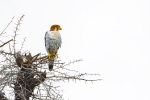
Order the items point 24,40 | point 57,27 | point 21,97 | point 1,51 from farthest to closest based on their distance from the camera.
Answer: point 57,27, point 24,40, point 1,51, point 21,97

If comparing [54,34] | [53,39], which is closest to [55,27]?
[54,34]

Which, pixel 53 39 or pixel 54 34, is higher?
pixel 54 34

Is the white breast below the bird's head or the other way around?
below

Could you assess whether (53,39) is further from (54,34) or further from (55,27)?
(55,27)

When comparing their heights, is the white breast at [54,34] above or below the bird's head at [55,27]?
below

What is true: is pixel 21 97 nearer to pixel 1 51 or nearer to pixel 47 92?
pixel 47 92

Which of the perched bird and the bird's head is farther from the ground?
the bird's head

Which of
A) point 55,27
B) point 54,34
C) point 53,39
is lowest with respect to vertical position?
point 53,39

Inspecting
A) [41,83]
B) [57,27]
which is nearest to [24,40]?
[41,83]

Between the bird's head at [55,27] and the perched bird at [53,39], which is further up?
the bird's head at [55,27]

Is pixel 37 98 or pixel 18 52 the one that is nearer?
pixel 37 98

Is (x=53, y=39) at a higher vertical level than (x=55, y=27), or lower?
lower

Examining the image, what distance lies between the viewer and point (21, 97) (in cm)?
455

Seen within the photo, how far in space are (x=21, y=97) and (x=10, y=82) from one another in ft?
0.87
